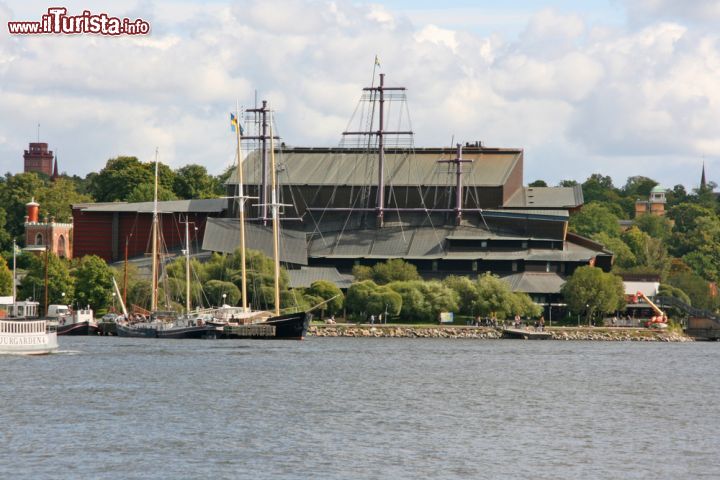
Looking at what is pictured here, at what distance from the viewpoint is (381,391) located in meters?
70.0

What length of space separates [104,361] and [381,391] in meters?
21.3

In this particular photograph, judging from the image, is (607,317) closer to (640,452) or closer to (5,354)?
(5,354)

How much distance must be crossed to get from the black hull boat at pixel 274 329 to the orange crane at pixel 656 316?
39111 millimetres

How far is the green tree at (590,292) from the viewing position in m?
138

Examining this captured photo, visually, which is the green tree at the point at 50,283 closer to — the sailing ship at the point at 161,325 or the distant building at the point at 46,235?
the sailing ship at the point at 161,325

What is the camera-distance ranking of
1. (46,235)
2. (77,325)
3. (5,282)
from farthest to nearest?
(46,235)
(5,282)
(77,325)

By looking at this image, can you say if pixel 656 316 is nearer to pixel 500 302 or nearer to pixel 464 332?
pixel 500 302

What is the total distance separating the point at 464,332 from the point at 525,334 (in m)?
5.13

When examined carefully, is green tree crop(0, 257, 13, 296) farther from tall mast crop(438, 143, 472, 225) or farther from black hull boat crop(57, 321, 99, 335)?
tall mast crop(438, 143, 472, 225)

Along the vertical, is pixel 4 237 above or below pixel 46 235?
above

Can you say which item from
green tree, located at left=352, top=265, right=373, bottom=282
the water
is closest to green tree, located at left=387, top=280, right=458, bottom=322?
green tree, located at left=352, top=265, right=373, bottom=282

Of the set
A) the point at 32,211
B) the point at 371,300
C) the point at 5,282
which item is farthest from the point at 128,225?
the point at 371,300

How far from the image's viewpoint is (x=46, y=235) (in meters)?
174

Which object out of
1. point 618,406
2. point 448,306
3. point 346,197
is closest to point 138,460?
point 618,406
